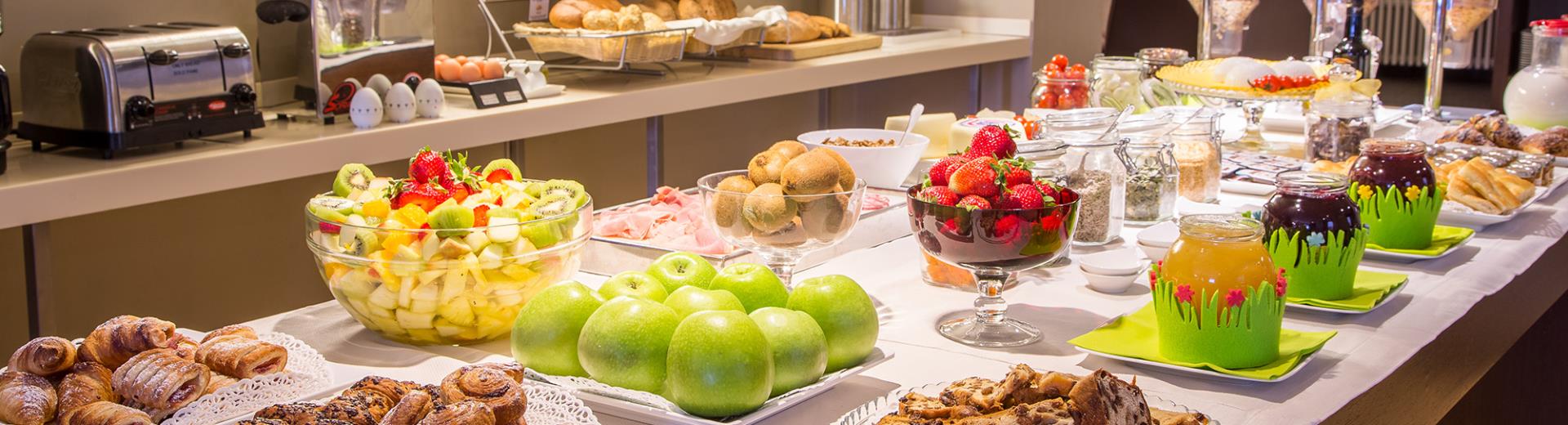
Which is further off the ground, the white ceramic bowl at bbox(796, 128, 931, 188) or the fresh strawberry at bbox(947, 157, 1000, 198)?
the fresh strawberry at bbox(947, 157, 1000, 198)

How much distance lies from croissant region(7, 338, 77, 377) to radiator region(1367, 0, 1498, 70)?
9245 millimetres

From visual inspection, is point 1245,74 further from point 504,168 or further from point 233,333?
point 233,333

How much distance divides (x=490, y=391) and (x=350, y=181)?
56cm

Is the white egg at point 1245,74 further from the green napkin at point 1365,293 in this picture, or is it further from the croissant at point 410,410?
the croissant at point 410,410

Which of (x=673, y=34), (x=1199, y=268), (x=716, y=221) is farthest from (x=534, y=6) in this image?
(x=1199, y=268)

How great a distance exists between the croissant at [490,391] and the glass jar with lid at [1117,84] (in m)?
1.89

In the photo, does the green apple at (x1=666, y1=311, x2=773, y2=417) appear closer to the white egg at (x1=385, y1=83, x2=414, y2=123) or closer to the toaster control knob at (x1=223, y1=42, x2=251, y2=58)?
the toaster control knob at (x1=223, y1=42, x2=251, y2=58)

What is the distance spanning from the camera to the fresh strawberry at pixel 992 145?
1.50 m

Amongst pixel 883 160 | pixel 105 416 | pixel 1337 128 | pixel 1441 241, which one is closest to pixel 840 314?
pixel 105 416

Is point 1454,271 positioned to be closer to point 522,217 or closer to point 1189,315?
point 1189,315

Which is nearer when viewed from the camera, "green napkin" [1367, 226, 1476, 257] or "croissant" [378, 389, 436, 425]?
"croissant" [378, 389, 436, 425]

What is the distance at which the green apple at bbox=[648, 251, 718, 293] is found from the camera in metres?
1.27

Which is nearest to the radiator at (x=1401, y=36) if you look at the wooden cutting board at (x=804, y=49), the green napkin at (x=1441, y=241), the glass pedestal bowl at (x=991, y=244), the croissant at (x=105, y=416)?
the wooden cutting board at (x=804, y=49)

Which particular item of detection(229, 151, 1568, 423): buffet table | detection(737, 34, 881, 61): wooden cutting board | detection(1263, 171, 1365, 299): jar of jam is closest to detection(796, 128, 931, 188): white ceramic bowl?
detection(229, 151, 1568, 423): buffet table
